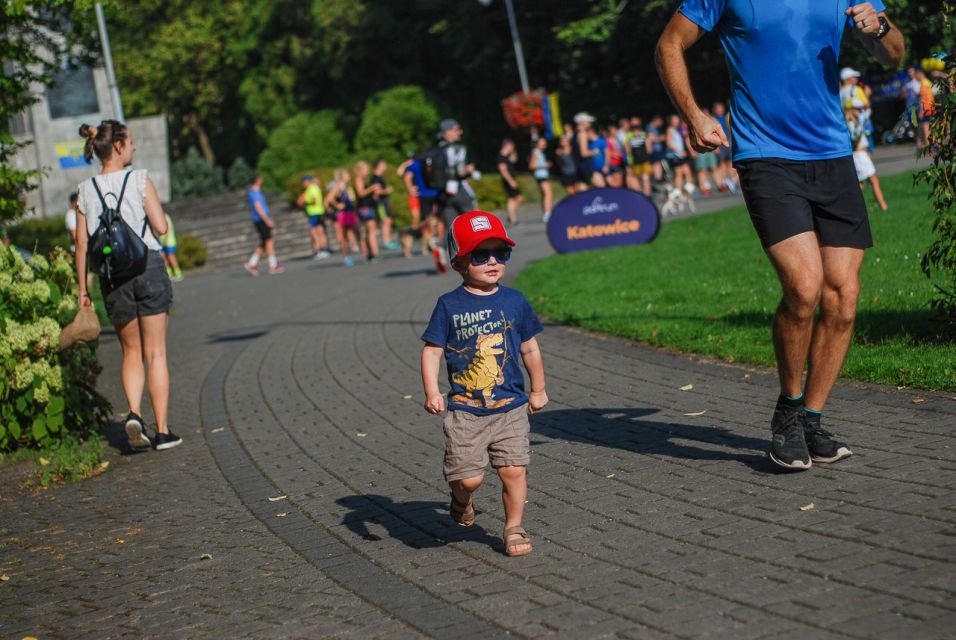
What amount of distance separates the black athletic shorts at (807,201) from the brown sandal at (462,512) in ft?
5.81

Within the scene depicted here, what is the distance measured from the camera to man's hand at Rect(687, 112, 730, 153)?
17.6ft

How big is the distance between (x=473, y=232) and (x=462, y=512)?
119 cm

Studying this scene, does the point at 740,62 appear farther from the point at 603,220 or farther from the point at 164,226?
the point at 603,220

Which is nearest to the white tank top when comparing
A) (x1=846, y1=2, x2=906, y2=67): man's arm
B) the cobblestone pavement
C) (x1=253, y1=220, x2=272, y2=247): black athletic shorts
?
the cobblestone pavement

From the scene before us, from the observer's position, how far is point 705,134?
541 centimetres

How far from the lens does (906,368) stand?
23.7ft

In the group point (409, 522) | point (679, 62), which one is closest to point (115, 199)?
point (409, 522)

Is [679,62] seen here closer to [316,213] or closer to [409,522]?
[409,522]

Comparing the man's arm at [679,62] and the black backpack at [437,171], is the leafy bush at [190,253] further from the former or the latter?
the man's arm at [679,62]

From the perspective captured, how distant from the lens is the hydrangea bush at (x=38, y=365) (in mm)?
8258

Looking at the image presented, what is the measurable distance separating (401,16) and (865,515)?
1986 inches

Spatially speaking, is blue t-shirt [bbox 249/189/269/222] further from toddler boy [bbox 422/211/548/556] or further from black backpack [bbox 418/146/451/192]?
toddler boy [bbox 422/211/548/556]

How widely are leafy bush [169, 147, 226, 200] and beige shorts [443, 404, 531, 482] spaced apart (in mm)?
49716

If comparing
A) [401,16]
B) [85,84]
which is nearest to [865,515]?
[85,84]
